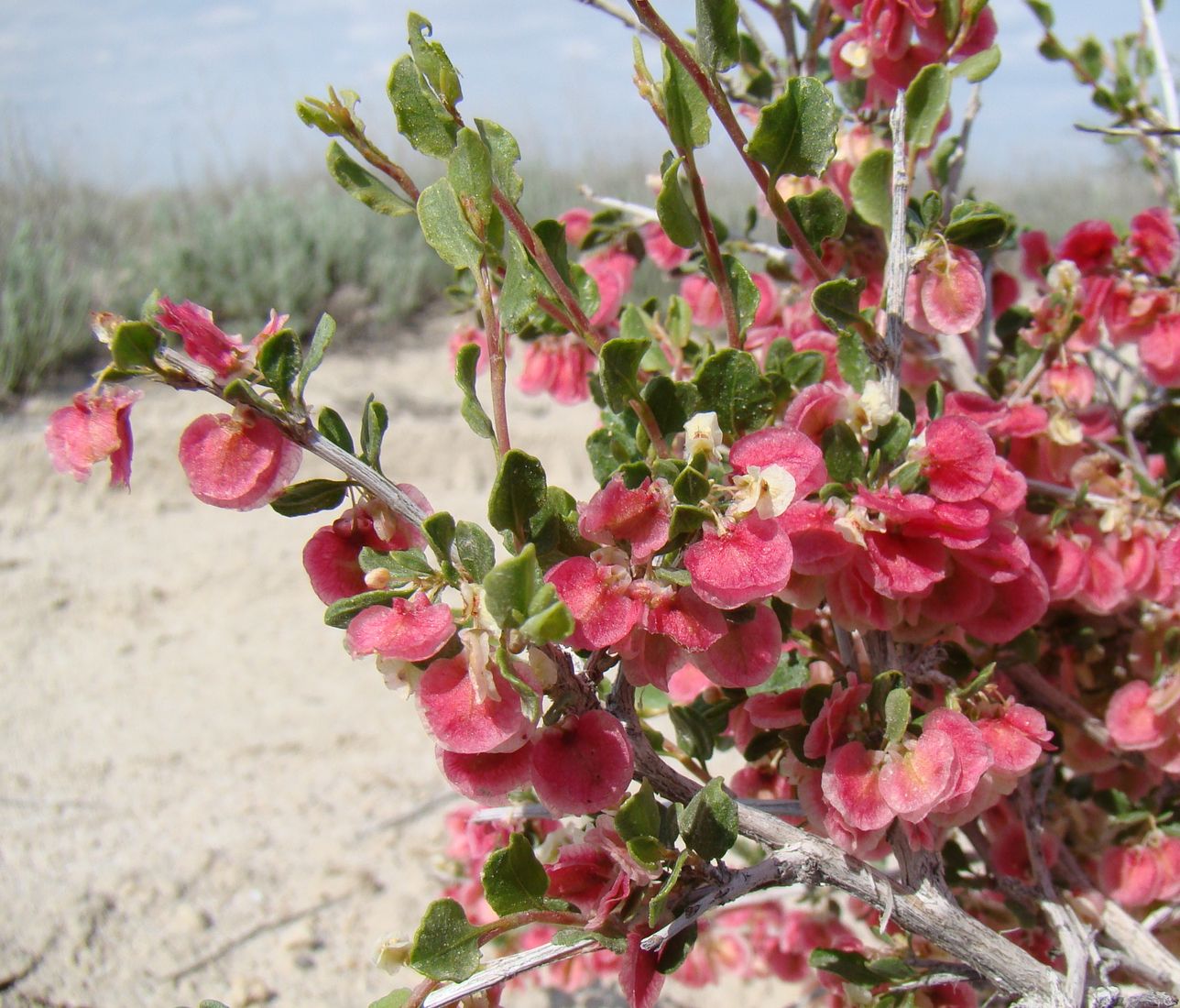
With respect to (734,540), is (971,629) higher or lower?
lower

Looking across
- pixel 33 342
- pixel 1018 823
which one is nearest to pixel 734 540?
pixel 1018 823

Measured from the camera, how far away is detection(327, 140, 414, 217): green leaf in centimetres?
60

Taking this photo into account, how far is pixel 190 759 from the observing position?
218cm

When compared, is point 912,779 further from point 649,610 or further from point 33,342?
point 33,342

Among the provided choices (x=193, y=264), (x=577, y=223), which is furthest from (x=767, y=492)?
(x=193, y=264)

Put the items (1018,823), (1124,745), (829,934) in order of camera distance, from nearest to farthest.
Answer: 1. (1124,745)
2. (1018,823)
3. (829,934)

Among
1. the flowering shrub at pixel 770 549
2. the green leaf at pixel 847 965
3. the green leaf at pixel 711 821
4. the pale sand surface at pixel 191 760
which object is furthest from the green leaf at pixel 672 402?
the pale sand surface at pixel 191 760

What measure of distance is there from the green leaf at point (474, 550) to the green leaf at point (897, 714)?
26 cm

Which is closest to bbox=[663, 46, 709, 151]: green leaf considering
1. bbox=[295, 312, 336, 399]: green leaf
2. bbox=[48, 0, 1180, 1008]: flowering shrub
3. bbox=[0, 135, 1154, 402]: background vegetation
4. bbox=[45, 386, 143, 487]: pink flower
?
bbox=[48, 0, 1180, 1008]: flowering shrub

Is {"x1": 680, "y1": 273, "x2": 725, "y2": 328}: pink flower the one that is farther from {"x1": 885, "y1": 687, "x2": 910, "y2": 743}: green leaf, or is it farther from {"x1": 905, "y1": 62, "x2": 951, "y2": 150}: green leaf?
{"x1": 885, "y1": 687, "x2": 910, "y2": 743}: green leaf

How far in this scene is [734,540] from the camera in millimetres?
486

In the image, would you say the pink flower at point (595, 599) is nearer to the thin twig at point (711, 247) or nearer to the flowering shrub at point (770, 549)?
the flowering shrub at point (770, 549)

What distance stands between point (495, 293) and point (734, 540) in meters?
0.43

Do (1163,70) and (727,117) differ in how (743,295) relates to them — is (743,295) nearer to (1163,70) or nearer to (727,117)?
(727,117)
